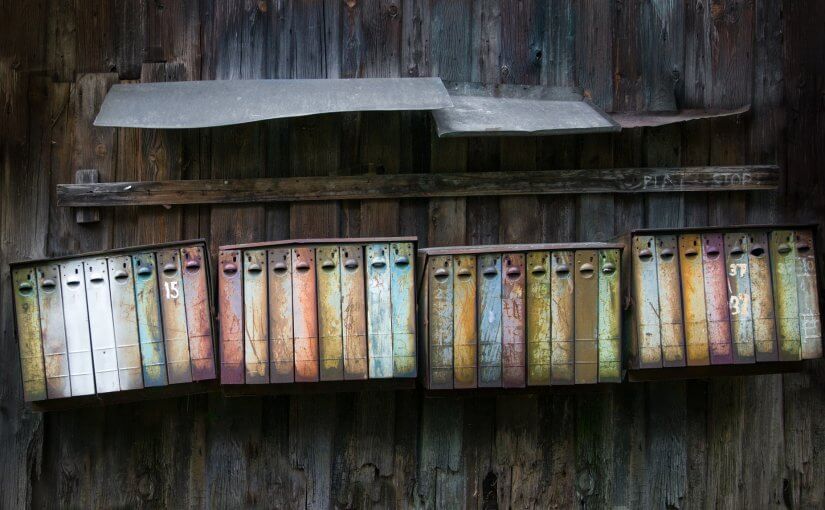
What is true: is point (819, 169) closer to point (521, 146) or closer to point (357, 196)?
point (521, 146)

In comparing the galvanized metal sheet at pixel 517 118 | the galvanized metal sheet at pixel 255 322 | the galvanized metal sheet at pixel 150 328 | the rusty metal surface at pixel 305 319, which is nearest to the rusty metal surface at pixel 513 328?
the galvanized metal sheet at pixel 517 118

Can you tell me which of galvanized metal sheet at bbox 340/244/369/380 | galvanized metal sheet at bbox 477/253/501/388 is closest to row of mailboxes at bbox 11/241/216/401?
galvanized metal sheet at bbox 340/244/369/380

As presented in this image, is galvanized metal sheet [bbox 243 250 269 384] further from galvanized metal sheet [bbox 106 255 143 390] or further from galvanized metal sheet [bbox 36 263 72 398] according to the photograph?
galvanized metal sheet [bbox 36 263 72 398]

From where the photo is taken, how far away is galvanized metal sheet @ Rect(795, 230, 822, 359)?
2.52m

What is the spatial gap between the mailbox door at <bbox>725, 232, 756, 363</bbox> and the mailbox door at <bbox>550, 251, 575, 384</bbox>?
0.58m

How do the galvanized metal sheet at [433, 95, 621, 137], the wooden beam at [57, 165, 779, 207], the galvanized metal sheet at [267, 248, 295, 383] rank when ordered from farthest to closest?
the wooden beam at [57, 165, 779, 207], the galvanized metal sheet at [433, 95, 621, 137], the galvanized metal sheet at [267, 248, 295, 383]

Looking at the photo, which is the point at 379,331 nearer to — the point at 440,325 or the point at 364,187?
the point at 440,325

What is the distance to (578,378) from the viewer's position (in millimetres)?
2471

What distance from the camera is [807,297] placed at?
2520 mm

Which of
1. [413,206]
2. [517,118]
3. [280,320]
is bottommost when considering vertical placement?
[280,320]

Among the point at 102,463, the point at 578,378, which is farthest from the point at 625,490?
the point at 102,463

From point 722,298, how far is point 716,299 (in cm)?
2

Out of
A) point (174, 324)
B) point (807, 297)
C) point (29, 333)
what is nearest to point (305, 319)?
point (174, 324)

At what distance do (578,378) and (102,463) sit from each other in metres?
1.91
